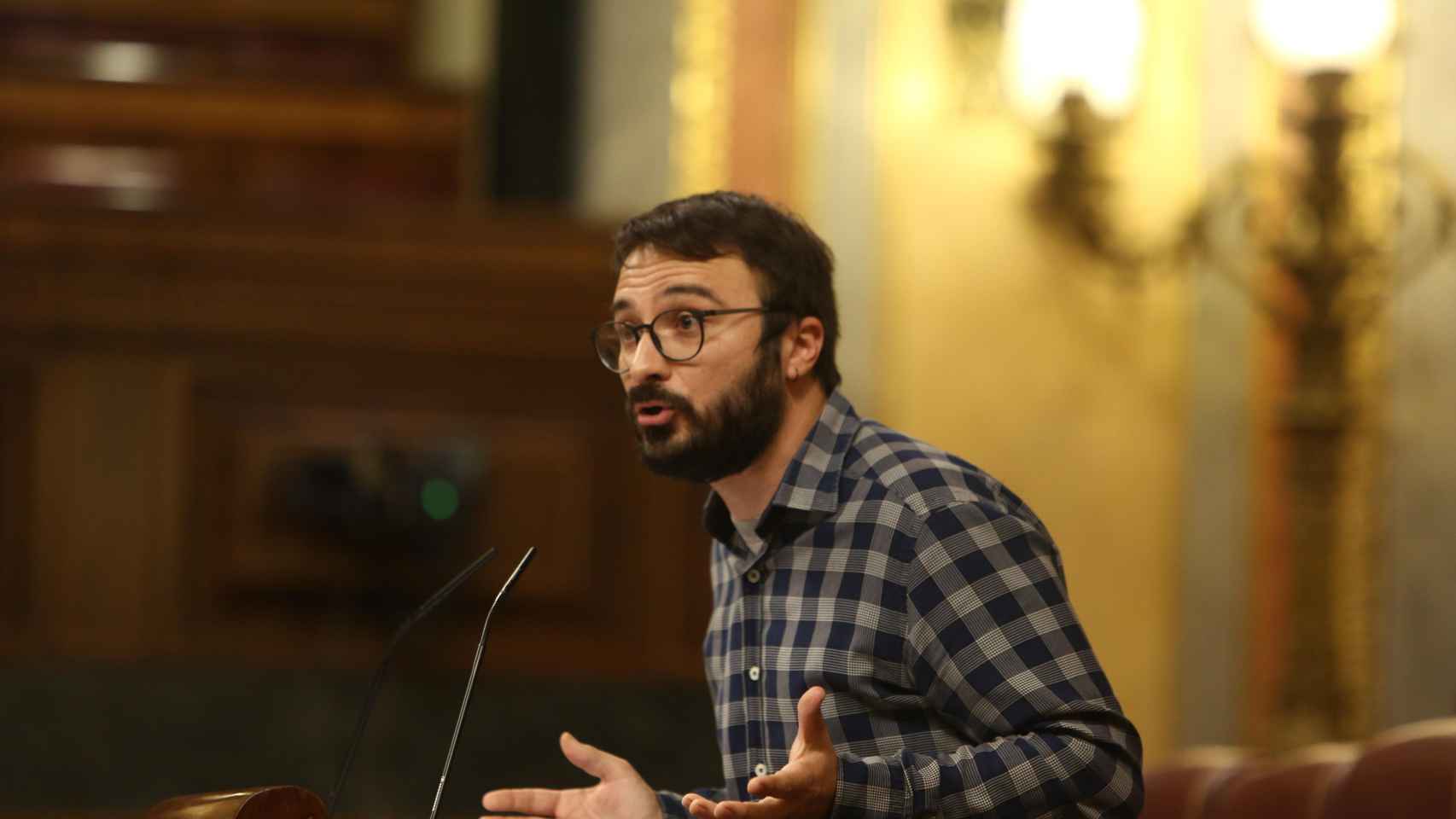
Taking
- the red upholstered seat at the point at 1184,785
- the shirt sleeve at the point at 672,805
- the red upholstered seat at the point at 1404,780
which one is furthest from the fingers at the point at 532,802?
the red upholstered seat at the point at 1184,785

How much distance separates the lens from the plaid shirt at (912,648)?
4.90 feet

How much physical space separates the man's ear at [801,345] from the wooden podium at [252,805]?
2.05 ft

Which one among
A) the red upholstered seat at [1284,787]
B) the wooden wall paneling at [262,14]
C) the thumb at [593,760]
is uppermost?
the wooden wall paneling at [262,14]

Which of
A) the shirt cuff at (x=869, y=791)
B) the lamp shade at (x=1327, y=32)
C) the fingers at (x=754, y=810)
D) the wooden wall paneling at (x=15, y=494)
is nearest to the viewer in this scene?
the fingers at (x=754, y=810)

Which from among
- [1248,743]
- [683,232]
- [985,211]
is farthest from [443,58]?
[683,232]

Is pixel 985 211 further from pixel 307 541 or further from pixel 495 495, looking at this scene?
pixel 307 541

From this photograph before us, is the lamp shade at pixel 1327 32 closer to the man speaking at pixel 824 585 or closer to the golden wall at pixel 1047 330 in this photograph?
the golden wall at pixel 1047 330

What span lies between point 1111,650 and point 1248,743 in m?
0.36

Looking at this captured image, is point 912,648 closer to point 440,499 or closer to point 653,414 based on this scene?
point 653,414

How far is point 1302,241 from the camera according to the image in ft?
12.9

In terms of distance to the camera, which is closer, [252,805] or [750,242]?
[252,805]

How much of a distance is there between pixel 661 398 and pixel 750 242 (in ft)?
0.59

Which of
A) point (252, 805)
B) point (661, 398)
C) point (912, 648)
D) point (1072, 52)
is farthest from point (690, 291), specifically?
point (1072, 52)

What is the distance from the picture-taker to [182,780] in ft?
10.6
